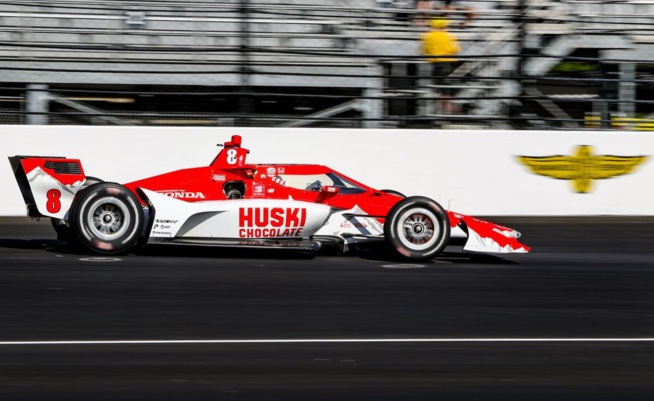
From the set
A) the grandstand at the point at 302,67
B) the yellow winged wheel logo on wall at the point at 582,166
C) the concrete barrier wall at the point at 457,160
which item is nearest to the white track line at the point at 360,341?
the concrete barrier wall at the point at 457,160

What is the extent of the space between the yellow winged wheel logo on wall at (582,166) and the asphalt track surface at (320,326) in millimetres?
3656

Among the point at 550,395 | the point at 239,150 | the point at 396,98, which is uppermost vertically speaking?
the point at 396,98

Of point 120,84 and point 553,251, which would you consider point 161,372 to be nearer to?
point 553,251

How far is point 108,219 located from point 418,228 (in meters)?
2.71

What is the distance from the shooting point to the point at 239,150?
360 inches

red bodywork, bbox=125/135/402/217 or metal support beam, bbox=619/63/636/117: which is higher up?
metal support beam, bbox=619/63/636/117

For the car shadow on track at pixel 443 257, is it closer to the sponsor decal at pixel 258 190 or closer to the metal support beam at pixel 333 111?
the sponsor decal at pixel 258 190

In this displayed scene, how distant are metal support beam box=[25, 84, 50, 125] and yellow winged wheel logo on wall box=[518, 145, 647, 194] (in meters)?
6.31

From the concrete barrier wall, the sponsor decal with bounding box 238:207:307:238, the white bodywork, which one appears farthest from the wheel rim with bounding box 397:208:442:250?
the concrete barrier wall

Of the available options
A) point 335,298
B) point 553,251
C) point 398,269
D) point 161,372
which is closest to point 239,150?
point 398,269

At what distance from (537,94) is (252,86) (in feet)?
13.2

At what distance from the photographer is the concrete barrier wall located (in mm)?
12609

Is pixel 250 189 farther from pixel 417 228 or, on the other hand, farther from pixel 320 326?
pixel 320 326

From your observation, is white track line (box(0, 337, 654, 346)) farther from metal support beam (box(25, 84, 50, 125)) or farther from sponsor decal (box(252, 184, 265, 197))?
metal support beam (box(25, 84, 50, 125))
